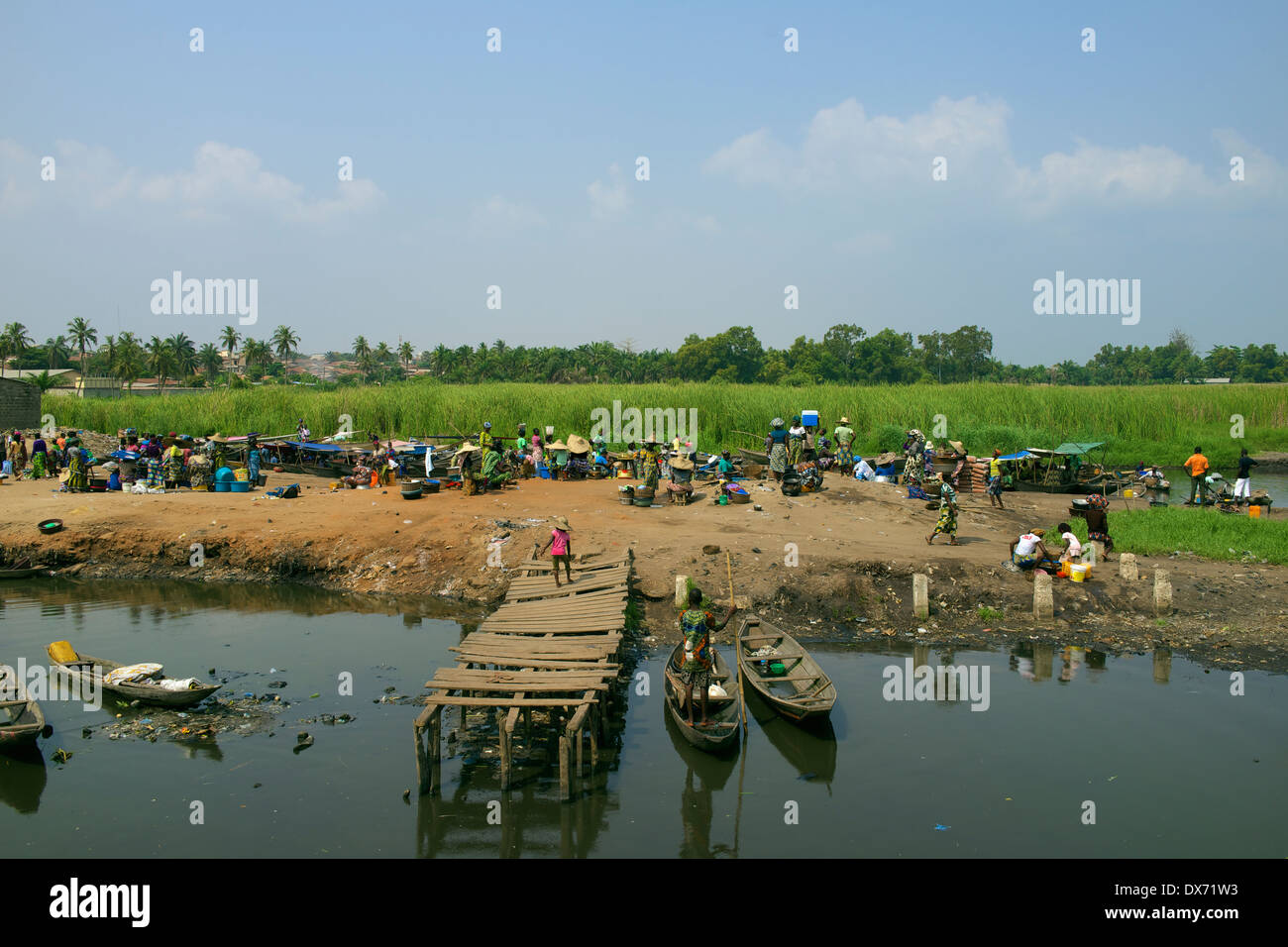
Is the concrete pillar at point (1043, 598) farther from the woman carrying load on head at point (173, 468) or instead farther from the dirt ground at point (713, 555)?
the woman carrying load on head at point (173, 468)

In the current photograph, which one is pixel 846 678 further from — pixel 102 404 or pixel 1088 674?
pixel 102 404

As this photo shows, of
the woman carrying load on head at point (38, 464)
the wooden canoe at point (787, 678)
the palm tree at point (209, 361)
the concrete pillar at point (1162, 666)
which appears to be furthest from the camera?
the palm tree at point (209, 361)

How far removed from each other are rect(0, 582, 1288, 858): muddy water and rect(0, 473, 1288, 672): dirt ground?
1286 mm

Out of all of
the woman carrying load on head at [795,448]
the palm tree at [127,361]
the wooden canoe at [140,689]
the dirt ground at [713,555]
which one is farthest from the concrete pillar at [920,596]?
the palm tree at [127,361]

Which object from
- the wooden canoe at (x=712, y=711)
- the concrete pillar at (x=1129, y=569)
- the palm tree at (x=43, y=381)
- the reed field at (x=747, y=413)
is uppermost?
the palm tree at (x=43, y=381)

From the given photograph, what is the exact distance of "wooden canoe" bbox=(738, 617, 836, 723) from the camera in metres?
9.14

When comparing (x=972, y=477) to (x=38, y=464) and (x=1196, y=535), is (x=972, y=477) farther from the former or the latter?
(x=38, y=464)

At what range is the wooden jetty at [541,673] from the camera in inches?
319

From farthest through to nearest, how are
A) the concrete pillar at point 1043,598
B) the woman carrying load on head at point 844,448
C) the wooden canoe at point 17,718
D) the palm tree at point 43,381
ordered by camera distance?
1. the palm tree at point 43,381
2. the woman carrying load on head at point 844,448
3. the concrete pillar at point 1043,598
4. the wooden canoe at point 17,718

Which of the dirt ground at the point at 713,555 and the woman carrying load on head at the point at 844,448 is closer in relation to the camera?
the dirt ground at the point at 713,555

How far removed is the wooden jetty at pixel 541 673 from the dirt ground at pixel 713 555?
191cm

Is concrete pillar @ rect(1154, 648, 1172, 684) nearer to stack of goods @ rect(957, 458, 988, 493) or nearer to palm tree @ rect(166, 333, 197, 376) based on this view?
stack of goods @ rect(957, 458, 988, 493)
